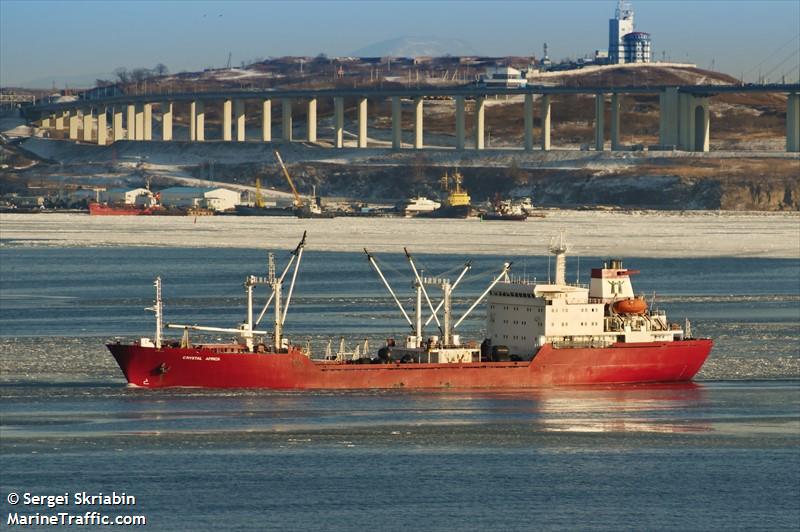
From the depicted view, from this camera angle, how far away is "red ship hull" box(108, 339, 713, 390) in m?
63.2

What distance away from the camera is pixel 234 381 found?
63.8 metres

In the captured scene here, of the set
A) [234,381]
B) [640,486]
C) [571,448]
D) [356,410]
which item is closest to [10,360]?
[234,381]

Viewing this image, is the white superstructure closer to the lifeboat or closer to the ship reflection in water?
the lifeboat

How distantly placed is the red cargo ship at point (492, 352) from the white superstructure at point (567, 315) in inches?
1.4

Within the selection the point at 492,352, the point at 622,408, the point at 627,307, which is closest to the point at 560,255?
the point at 627,307

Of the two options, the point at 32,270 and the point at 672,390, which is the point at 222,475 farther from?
the point at 32,270

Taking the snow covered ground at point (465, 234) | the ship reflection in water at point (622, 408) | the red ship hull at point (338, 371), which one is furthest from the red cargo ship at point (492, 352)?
the snow covered ground at point (465, 234)

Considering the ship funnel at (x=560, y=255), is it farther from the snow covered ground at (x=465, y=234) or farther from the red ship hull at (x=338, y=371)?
the snow covered ground at (x=465, y=234)

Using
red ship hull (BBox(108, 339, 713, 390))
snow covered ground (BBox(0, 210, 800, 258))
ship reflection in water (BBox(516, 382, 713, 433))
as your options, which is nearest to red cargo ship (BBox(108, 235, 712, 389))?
red ship hull (BBox(108, 339, 713, 390))

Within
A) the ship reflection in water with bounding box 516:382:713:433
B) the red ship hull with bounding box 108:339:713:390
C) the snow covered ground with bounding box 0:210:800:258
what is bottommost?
the ship reflection in water with bounding box 516:382:713:433

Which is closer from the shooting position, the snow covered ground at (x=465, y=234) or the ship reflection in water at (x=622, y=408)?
the ship reflection in water at (x=622, y=408)

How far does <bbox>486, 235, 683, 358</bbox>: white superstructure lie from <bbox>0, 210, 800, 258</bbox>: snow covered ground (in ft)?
188

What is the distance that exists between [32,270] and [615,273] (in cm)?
5420

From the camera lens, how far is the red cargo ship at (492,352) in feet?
208
